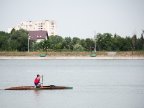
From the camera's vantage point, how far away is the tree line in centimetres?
15675

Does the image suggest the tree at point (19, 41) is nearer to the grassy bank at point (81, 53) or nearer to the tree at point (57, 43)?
the grassy bank at point (81, 53)

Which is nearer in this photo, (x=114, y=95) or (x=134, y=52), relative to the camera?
(x=114, y=95)

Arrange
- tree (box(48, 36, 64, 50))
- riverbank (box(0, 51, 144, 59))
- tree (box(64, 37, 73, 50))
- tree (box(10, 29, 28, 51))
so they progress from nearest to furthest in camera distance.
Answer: riverbank (box(0, 51, 144, 59)) < tree (box(10, 29, 28, 51)) < tree (box(48, 36, 64, 50)) < tree (box(64, 37, 73, 50))

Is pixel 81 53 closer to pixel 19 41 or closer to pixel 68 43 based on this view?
pixel 19 41

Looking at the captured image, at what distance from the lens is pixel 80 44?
169 meters

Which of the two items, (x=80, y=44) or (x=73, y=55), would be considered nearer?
(x=73, y=55)

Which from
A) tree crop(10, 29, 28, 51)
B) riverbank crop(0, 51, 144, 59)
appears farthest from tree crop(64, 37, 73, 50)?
tree crop(10, 29, 28, 51)

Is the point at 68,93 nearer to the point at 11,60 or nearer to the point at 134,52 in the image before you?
the point at 134,52

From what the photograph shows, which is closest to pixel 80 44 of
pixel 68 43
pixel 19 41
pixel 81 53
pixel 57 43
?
pixel 68 43

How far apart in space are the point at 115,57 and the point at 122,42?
6254 millimetres

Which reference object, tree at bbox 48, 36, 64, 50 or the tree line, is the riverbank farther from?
tree at bbox 48, 36, 64, 50

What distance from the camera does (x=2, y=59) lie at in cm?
16575

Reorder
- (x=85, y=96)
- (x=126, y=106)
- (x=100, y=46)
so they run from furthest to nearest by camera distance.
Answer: (x=100, y=46) < (x=85, y=96) < (x=126, y=106)

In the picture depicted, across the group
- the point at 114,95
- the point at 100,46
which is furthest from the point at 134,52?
the point at 114,95
